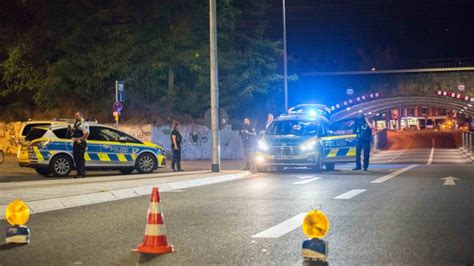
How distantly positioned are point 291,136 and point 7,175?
9.41 m

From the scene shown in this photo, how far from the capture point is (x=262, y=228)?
33.7 feet

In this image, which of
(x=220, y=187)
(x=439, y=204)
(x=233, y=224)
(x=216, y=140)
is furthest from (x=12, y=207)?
(x=216, y=140)

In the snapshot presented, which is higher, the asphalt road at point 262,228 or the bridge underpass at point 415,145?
the bridge underpass at point 415,145

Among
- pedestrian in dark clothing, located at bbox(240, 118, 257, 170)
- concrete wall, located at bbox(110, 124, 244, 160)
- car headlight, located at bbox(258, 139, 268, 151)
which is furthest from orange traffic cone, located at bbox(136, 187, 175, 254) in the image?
concrete wall, located at bbox(110, 124, 244, 160)

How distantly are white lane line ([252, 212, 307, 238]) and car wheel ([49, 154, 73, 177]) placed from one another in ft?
40.7

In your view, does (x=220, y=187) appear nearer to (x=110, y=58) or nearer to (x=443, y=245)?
(x=443, y=245)

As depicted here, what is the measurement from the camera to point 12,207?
28.7 feet

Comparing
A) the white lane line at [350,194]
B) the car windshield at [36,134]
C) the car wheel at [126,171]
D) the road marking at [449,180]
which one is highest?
the car windshield at [36,134]

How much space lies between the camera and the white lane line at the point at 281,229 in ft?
31.4

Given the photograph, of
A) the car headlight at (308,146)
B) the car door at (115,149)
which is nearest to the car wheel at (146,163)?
the car door at (115,149)

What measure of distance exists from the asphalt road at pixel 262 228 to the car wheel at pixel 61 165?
6.83m

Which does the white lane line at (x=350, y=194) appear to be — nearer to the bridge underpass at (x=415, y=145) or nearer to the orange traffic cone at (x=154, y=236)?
the orange traffic cone at (x=154, y=236)

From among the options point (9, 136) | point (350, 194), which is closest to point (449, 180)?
point (350, 194)

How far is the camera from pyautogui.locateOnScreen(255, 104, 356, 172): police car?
23453 millimetres
